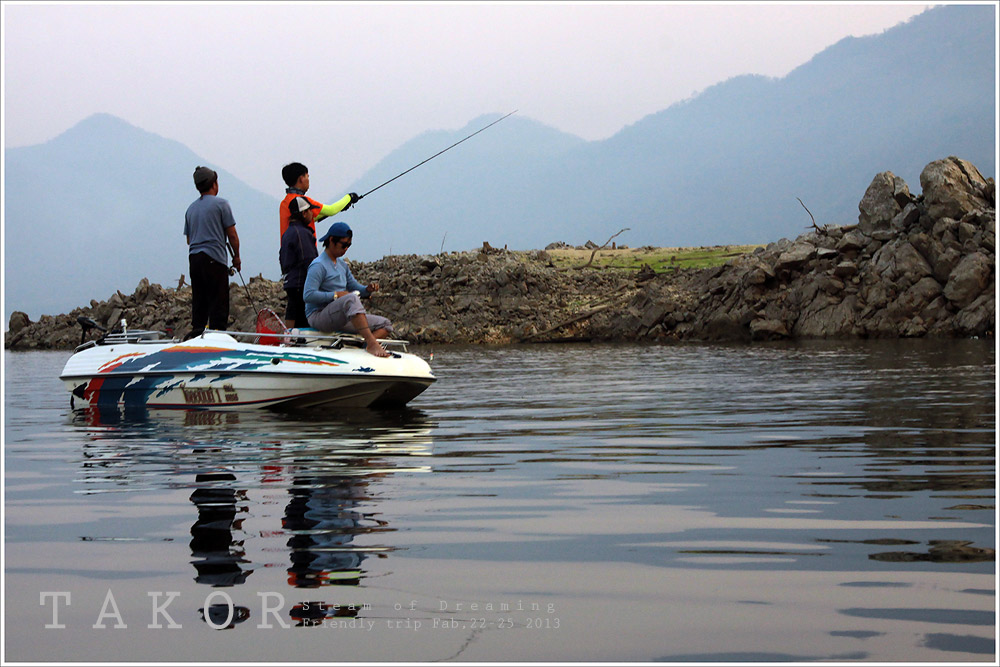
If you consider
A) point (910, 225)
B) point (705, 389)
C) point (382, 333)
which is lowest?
point (705, 389)

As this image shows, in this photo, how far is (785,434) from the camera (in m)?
9.14

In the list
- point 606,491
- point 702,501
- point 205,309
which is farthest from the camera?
point 205,309

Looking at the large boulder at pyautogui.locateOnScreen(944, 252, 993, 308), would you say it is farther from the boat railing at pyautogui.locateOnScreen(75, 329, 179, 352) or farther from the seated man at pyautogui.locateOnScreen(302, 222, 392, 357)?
the boat railing at pyautogui.locateOnScreen(75, 329, 179, 352)

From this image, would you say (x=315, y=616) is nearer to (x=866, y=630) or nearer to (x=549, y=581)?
(x=549, y=581)

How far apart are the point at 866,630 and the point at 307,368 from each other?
8.98m

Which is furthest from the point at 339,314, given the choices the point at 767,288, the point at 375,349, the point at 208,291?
the point at 767,288

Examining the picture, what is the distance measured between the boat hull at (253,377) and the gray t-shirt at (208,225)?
1.06 m

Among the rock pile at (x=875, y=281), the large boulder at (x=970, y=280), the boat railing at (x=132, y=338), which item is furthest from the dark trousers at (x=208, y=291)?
the large boulder at (x=970, y=280)

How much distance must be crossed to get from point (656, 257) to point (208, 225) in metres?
42.0

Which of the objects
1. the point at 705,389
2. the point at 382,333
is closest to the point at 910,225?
the point at 705,389

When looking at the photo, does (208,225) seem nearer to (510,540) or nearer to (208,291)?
(208,291)

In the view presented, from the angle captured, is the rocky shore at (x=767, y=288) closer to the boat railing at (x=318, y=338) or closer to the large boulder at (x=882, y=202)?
the large boulder at (x=882, y=202)

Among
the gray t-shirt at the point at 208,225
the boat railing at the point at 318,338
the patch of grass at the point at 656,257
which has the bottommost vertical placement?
the boat railing at the point at 318,338

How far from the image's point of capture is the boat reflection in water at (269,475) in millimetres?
4359
